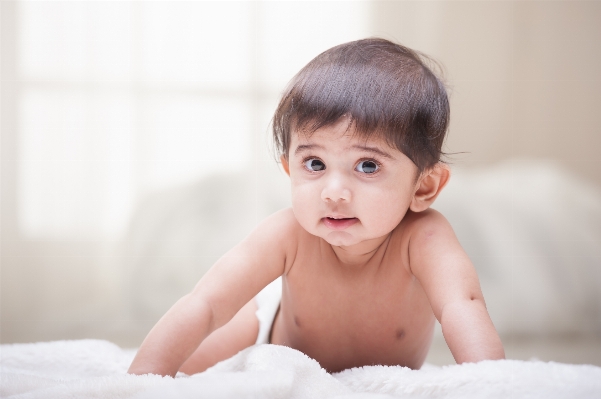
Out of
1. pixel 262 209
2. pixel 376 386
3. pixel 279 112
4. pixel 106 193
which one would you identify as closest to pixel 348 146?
pixel 279 112

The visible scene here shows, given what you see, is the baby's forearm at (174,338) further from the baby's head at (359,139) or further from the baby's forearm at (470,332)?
the baby's forearm at (470,332)

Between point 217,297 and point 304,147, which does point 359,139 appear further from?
point 217,297

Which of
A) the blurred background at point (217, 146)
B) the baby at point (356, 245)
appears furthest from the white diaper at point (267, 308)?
the blurred background at point (217, 146)

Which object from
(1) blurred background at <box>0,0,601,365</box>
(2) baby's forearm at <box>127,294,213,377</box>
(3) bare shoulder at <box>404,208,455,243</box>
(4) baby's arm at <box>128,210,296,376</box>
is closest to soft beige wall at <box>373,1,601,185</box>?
(1) blurred background at <box>0,0,601,365</box>

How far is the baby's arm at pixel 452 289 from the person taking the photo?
2.17 feet

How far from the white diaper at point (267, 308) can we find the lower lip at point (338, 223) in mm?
288

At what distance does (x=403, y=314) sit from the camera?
0.89m

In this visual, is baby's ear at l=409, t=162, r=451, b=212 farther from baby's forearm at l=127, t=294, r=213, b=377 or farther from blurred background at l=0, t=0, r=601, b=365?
blurred background at l=0, t=0, r=601, b=365

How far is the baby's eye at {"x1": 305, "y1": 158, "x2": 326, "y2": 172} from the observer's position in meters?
0.77

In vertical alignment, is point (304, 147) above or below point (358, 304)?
above

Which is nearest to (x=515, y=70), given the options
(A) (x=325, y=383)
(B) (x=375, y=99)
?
(B) (x=375, y=99)

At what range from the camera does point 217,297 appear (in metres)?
0.80

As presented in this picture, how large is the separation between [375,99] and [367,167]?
88mm

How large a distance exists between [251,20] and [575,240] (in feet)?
3.20
